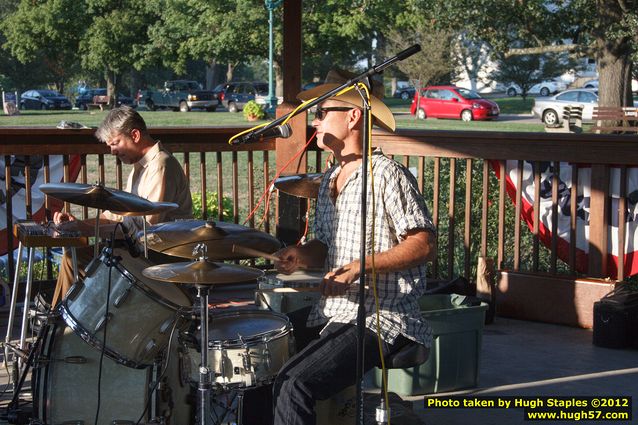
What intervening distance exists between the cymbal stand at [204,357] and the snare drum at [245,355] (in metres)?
0.11

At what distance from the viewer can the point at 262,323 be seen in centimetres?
388

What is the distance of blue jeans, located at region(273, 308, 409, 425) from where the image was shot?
3.27m

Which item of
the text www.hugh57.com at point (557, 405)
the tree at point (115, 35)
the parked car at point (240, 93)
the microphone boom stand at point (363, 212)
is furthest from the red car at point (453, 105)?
the microphone boom stand at point (363, 212)

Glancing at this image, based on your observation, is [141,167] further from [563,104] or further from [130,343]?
[563,104]

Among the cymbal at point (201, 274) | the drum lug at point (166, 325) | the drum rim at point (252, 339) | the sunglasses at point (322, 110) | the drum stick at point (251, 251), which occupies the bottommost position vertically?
the drum rim at point (252, 339)

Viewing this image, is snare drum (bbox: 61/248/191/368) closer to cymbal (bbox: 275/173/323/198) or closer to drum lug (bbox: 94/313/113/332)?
drum lug (bbox: 94/313/113/332)

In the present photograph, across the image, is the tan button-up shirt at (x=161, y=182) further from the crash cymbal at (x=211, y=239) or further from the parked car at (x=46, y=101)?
the parked car at (x=46, y=101)

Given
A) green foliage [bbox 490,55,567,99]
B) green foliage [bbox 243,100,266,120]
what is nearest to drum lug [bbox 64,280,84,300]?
green foliage [bbox 243,100,266,120]

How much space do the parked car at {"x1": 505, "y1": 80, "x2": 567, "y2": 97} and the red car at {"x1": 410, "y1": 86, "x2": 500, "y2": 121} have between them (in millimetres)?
21281

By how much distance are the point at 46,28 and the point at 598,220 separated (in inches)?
2121

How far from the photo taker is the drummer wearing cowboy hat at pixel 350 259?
333 cm

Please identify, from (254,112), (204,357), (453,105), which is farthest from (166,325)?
(453,105)

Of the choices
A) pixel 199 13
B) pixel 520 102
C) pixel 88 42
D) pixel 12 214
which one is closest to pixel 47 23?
pixel 88 42

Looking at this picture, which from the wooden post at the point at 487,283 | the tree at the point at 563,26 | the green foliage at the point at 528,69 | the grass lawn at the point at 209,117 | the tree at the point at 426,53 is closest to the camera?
the wooden post at the point at 487,283
